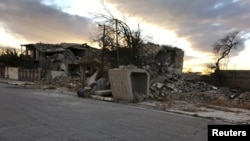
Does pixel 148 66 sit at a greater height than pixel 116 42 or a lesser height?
lesser

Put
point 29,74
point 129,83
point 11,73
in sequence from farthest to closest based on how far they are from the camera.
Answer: point 11,73 → point 29,74 → point 129,83

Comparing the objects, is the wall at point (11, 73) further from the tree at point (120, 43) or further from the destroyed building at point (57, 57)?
the tree at point (120, 43)

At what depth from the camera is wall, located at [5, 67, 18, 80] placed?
53938 millimetres

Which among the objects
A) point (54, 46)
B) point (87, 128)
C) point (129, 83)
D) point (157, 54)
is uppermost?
point (54, 46)

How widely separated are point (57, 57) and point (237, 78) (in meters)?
33.3

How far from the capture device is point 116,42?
32031 millimetres

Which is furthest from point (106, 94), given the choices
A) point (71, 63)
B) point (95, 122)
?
point (71, 63)

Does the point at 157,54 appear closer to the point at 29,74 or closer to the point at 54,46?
the point at 29,74

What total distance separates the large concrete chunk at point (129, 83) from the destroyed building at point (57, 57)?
24.9 m

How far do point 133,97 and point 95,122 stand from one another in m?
10.0

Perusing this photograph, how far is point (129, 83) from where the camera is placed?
21141mm

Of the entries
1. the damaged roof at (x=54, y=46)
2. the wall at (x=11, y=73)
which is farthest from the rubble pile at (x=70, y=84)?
the damaged roof at (x=54, y=46)

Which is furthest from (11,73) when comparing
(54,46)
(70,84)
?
(70,84)

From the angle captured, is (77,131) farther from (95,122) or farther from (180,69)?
(180,69)
